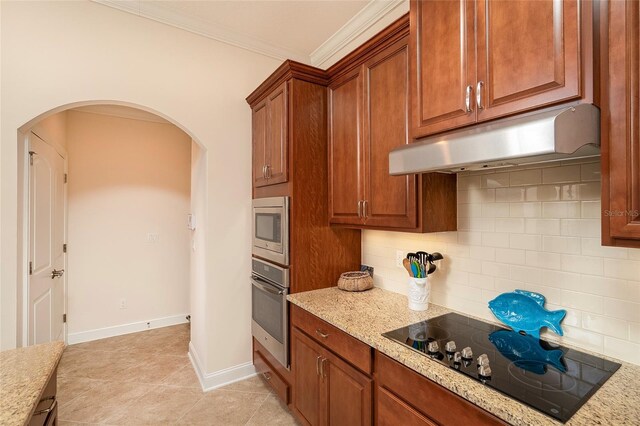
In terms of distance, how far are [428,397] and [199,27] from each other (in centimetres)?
299

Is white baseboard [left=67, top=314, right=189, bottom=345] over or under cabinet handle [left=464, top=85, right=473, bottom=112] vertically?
under

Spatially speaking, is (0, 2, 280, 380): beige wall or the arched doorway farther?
the arched doorway

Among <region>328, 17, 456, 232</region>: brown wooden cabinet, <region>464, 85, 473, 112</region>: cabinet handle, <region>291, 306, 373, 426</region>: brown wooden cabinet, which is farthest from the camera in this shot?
<region>328, 17, 456, 232</region>: brown wooden cabinet

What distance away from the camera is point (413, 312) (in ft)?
5.76

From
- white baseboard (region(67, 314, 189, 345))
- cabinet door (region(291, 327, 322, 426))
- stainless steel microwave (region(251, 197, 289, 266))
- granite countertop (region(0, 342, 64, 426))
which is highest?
stainless steel microwave (region(251, 197, 289, 266))

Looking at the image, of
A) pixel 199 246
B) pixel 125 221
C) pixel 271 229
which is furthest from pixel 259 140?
pixel 125 221

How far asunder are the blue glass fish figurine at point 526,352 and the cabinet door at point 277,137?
1577 mm

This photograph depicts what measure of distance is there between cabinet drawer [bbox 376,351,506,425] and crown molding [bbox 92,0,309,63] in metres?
2.74

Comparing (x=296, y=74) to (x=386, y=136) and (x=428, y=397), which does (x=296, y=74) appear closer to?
(x=386, y=136)

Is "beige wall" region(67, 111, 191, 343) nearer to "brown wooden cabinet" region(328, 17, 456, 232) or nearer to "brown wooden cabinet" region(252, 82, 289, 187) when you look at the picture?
"brown wooden cabinet" region(252, 82, 289, 187)

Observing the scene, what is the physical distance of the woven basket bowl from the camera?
2141 millimetres

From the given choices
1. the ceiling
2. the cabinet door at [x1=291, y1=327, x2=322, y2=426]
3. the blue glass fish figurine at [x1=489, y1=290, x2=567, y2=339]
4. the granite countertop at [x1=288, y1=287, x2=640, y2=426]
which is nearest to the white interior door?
the ceiling

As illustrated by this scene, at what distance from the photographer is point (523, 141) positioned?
3.19 ft

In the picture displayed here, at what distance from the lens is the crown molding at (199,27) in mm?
2258
